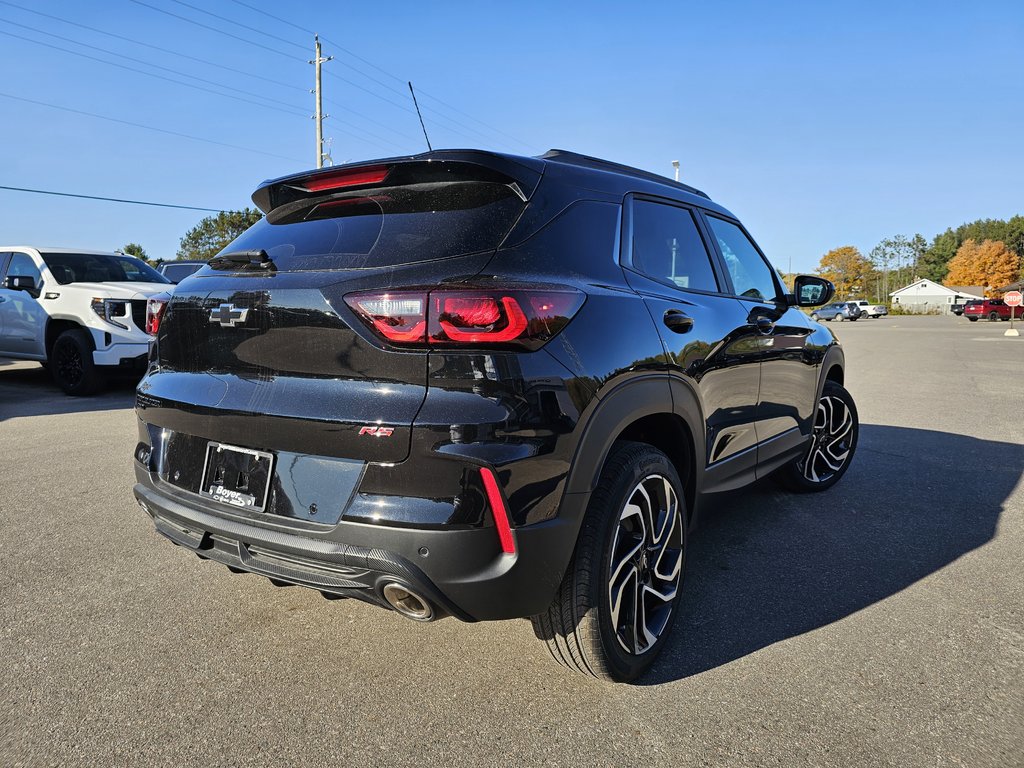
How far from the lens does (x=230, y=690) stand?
2.39 m

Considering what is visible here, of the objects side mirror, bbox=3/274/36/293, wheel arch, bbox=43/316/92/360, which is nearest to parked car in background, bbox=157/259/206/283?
side mirror, bbox=3/274/36/293

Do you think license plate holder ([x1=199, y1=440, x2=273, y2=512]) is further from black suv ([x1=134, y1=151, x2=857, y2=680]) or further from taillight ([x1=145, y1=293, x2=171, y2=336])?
taillight ([x1=145, y1=293, x2=171, y2=336])

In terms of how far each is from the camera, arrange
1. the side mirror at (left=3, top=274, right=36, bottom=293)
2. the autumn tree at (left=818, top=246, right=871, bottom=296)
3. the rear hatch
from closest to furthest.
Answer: the rear hatch, the side mirror at (left=3, top=274, right=36, bottom=293), the autumn tree at (left=818, top=246, right=871, bottom=296)

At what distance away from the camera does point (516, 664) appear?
2.59 meters

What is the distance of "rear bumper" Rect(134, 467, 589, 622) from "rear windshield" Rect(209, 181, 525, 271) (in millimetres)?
816

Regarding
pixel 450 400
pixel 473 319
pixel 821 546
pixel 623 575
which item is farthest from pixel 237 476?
pixel 821 546

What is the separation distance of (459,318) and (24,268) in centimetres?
994

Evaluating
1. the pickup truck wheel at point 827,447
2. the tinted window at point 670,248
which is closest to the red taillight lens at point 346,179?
the tinted window at point 670,248

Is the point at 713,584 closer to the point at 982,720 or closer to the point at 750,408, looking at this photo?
the point at 750,408

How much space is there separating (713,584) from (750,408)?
848mm

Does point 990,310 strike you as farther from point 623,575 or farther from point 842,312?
point 623,575

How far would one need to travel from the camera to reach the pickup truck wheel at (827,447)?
477 centimetres

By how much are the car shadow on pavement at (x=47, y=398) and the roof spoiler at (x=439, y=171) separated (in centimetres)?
659

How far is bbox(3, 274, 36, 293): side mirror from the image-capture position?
29.8 feet
